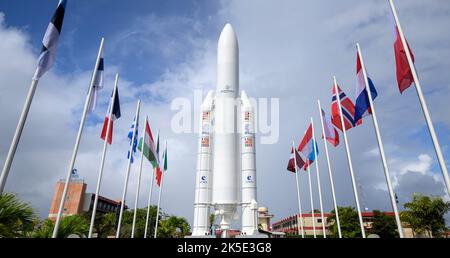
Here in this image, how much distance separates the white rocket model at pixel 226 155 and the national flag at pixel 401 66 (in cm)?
1523

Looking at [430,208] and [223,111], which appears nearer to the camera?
[223,111]

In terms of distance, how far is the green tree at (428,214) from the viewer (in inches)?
1462

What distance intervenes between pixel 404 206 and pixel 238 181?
28.1 meters

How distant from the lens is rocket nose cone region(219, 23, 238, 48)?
30.4m

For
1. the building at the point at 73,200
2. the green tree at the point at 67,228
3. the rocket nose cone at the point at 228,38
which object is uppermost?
the rocket nose cone at the point at 228,38

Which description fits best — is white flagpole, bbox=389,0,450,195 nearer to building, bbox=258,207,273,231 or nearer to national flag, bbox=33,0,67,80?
national flag, bbox=33,0,67,80

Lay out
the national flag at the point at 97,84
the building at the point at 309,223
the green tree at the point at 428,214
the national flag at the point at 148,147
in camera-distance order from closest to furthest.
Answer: the national flag at the point at 97,84
the national flag at the point at 148,147
the green tree at the point at 428,214
the building at the point at 309,223

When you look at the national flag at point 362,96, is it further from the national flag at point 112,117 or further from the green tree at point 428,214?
the green tree at point 428,214

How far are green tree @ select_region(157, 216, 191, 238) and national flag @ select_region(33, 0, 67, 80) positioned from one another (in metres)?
57.9

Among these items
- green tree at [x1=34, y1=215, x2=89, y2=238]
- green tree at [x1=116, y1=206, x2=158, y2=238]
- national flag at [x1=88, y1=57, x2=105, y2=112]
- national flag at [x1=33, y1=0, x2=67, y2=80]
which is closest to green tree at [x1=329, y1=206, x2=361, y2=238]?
green tree at [x1=116, y1=206, x2=158, y2=238]

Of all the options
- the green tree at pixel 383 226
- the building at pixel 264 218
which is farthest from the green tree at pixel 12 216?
the green tree at pixel 383 226

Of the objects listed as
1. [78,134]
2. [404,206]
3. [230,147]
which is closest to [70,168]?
[78,134]
